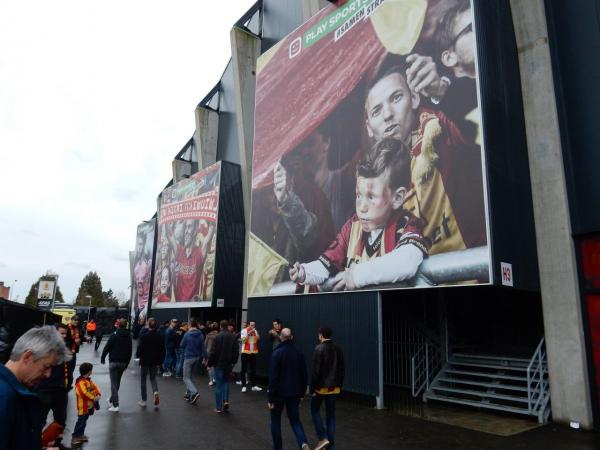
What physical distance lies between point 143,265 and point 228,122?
43.8 feet

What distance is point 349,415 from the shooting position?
9938 mm

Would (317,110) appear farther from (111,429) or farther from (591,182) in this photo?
(111,429)

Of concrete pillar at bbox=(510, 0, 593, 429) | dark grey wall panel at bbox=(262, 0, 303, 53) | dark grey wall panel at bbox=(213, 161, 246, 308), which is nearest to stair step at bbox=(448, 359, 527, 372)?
concrete pillar at bbox=(510, 0, 593, 429)

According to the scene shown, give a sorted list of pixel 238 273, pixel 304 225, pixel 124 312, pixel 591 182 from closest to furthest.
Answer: pixel 591 182
pixel 304 225
pixel 238 273
pixel 124 312

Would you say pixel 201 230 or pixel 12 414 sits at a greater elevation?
pixel 201 230

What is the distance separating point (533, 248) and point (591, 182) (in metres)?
1.78

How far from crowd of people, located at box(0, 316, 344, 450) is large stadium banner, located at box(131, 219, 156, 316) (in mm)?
16587

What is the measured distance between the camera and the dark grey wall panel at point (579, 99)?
9477mm

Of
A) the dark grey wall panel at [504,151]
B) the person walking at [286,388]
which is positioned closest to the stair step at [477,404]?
the dark grey wall panel at [504,151]

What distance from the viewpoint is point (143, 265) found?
33406 millimetres

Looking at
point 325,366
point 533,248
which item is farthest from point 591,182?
point 325,366

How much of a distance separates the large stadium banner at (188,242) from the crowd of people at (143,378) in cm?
642

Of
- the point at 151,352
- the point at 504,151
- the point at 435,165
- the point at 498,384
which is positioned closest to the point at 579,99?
the point at 504,151

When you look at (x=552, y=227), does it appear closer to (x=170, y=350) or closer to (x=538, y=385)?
(x=538, y=385)
